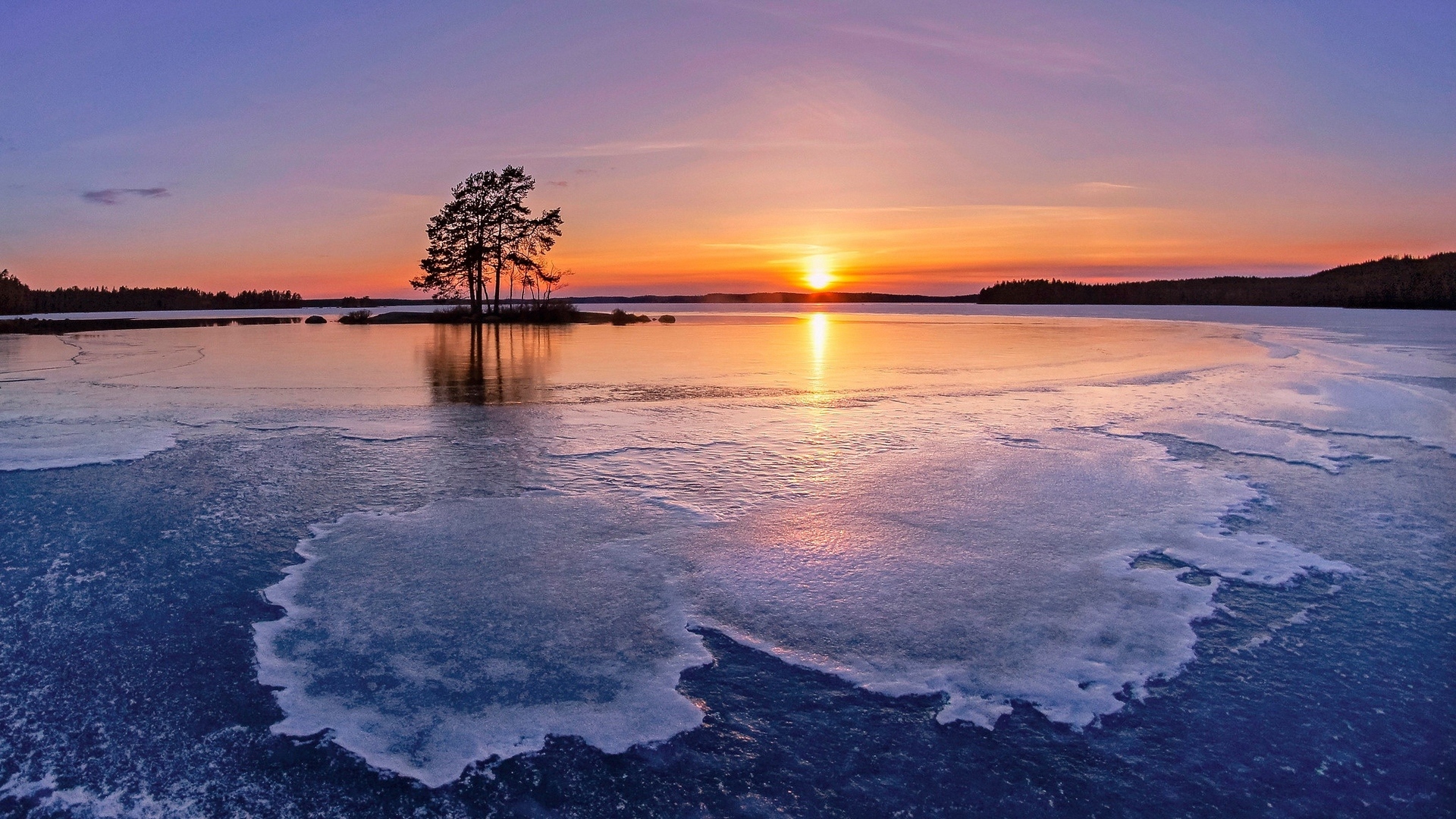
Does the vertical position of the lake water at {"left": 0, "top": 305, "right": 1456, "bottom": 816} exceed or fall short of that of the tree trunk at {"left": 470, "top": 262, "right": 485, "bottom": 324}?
it falls short

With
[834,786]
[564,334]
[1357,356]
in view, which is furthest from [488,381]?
[1357,356]

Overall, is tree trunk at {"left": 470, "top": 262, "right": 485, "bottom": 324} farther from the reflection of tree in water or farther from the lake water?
the lake water

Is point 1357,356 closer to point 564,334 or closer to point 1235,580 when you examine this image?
point 1235,580

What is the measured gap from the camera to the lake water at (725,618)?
2.78 m

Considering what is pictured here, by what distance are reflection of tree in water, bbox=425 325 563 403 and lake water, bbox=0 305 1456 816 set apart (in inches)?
105

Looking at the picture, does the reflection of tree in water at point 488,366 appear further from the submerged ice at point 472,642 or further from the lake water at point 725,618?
the submerged ice at point 472,642

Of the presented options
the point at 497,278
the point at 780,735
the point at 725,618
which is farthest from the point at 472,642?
the point at 497,278

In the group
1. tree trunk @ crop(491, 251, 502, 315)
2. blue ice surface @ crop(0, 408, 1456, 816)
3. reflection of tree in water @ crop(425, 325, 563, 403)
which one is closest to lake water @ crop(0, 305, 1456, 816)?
blue ice surface @ crop(0, 408, 1456, 816)

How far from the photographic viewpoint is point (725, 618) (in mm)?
4074

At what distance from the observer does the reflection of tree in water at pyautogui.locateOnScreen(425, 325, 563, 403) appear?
1225cm

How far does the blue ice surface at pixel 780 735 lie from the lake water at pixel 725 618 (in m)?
0.02

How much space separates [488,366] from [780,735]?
596 inches

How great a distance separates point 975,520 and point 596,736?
11.6ft

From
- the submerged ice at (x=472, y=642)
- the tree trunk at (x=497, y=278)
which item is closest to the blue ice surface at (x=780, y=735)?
the submerged ice at (x=472, y=642)
